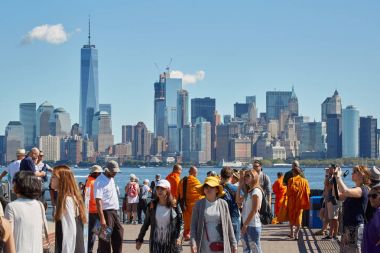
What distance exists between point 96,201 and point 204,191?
318 cm

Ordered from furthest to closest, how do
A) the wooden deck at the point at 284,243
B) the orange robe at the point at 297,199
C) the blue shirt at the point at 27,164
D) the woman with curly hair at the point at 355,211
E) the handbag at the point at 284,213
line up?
the handbag at the point at 284,213 → the orange robe at the point at 297,199 → the wooden deck at the point at 284,243 → the blue shirt at the point at 27,164 → the woman with curly hair at the point at 355,211

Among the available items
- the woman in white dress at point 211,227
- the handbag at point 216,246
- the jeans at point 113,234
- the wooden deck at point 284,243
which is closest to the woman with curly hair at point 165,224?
the woman in white dress at point 211,227

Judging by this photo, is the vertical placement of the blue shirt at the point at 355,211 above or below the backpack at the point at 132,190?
above

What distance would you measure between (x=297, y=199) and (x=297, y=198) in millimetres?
19

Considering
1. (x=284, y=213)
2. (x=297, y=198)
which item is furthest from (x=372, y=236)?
(x=284, y=213)

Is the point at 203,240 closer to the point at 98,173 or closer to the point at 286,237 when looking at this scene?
the point at 98,173

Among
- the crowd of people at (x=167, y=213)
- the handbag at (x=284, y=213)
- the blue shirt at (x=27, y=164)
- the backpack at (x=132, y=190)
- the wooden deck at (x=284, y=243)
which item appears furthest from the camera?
the backpack at (x=132, y=190)

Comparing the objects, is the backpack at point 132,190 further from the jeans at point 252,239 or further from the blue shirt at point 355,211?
the blue shirt at point 355,211

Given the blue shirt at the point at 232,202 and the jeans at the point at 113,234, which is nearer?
the blue shirt at the point at 232,202

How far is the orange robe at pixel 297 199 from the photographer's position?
18.5 m

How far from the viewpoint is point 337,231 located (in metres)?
19.0

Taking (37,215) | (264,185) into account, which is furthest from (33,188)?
(264,185)

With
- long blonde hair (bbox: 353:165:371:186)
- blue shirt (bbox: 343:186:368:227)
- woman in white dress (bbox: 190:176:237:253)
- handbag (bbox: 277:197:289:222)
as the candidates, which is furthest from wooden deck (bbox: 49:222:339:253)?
woman in white dress (bbox: 190:176:237:253)

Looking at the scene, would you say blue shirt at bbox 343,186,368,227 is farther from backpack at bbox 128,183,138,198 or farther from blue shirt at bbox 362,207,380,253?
backpack at bbox 128,183,138,198
